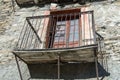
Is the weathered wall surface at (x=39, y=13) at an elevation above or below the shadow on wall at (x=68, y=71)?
above

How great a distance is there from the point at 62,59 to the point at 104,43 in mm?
1124

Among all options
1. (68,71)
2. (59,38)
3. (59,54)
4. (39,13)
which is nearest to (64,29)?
(59,38)

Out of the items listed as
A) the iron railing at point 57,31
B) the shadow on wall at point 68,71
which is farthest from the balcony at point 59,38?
the shadow on wall at point 68,71

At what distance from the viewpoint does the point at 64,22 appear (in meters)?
7.59

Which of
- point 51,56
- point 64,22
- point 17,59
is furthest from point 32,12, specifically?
point 51,56

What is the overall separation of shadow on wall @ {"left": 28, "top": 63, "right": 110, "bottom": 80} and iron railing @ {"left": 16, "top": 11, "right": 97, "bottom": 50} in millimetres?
581

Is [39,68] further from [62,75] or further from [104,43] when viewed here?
[104,43]

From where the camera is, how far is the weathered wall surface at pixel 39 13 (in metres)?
6.22

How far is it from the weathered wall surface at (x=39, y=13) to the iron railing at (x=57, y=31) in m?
0.26

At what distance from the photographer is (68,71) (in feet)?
20.0

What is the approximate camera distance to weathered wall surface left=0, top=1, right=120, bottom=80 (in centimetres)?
622

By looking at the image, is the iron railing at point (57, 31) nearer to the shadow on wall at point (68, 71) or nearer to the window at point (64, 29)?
the window at point (64, 29)

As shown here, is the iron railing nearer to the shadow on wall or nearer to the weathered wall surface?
the weathered wall surface

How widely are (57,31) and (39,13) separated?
Result: 0.84 metres
